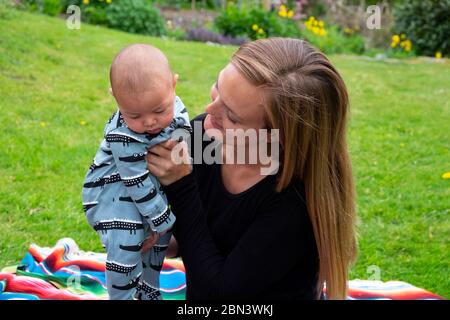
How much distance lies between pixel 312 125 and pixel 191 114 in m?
4.55

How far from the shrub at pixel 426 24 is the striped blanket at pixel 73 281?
8.59 metres

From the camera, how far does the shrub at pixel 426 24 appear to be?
1089 centimetres

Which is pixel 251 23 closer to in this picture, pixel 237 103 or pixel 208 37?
pixel 208 37

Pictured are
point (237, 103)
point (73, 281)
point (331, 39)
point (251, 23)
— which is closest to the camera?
point (237, 103)

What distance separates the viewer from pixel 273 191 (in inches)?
81.7

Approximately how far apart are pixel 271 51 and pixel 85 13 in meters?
8.91

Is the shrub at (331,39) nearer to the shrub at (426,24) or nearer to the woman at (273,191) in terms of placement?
the shrub at (426,24)

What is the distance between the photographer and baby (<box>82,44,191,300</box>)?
2000 millimetres

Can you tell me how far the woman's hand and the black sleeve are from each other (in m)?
0.03

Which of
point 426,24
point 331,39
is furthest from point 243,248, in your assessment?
point 426,24

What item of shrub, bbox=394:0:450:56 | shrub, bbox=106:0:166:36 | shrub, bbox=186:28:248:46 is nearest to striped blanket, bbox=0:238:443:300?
shrub, bbox=106:0:166:36

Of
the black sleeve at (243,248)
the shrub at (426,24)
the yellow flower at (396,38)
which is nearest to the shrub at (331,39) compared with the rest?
the yellow flower at (396,38)

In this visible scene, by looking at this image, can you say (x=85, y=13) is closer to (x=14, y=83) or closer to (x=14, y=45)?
(x=14, y=45)

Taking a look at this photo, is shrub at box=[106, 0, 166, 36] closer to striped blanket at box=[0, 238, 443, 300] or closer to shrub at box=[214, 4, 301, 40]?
shrub at box=[214, 4, 301, 40]
